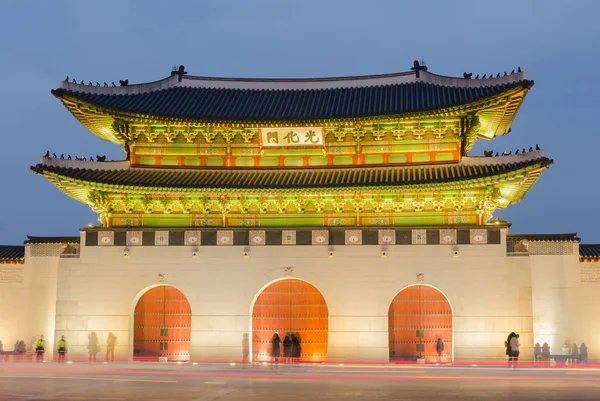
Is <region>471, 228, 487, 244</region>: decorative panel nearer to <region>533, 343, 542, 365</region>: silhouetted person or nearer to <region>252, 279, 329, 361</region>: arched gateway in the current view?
<region>533, 343, 542, 365</region>: silhouetted person

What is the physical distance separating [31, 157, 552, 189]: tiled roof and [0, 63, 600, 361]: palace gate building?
0.32 ft

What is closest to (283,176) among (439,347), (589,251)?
(439,347)

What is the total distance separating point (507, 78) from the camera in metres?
29.0

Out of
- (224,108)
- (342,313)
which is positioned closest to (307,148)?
(224,108)

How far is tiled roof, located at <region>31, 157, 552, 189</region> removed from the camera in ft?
91.6

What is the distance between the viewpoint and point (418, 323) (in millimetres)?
28891

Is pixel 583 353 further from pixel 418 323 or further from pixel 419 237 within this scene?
pixel 419 237

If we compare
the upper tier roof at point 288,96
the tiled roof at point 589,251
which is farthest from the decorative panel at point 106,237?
the tiled roof at point 589,251

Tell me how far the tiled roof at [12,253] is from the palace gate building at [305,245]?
0.28ft

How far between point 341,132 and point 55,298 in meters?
12.5

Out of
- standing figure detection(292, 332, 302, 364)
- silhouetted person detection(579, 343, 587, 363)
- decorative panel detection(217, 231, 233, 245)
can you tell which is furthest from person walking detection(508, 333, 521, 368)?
decorative panel detection(217, 231, 233, 245)

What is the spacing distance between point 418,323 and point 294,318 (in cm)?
454

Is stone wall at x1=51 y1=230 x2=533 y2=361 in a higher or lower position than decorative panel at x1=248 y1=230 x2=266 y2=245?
lower

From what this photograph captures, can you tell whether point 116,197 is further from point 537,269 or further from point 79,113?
point 537,269
